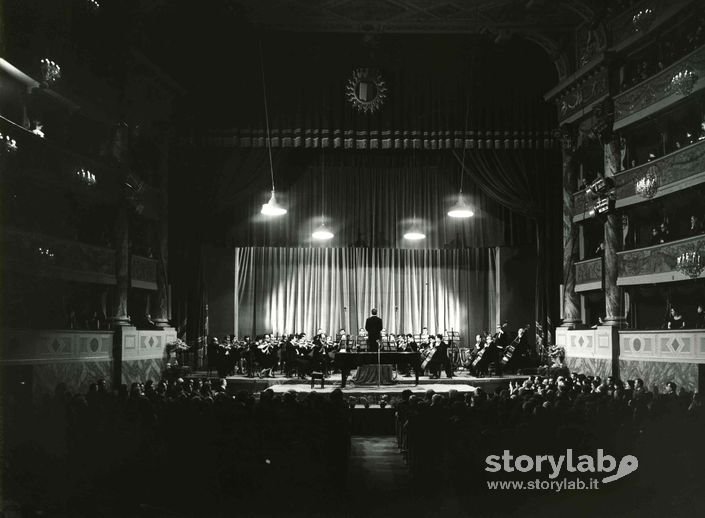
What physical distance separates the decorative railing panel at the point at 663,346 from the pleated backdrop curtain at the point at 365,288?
772 cm

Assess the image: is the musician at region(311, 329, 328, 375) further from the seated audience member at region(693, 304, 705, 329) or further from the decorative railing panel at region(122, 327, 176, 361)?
the seated audience member at region(693, 304, 705, 329)

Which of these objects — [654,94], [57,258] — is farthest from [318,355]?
[654,94]

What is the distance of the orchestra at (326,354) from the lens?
19.7m

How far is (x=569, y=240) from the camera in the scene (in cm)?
→ 2127

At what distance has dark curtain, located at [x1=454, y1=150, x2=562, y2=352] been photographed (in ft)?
73.9

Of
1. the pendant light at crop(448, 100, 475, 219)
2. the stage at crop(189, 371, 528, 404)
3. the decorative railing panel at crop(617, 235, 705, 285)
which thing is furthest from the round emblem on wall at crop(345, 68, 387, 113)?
the decorative railing panel at crop(617, 235, 705, 285)

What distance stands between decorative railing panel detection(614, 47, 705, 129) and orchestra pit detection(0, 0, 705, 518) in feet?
0.33

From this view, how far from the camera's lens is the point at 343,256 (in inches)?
1024

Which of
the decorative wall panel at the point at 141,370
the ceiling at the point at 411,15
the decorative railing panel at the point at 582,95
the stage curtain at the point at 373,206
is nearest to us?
the decorative wall panel at the point at 141,370

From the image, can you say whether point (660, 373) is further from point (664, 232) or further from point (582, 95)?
point (582, 95)

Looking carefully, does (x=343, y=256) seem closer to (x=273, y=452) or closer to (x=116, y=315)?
(x=116, y=315)

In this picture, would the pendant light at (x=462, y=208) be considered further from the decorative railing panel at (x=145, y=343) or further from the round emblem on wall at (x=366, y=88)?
the decorative railing panel at (x=145, y=343)

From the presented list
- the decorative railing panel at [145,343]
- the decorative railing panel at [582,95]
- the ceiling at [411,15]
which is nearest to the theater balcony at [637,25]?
the decorative railing panel at [582,95]

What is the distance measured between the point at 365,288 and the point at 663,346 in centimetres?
1156
